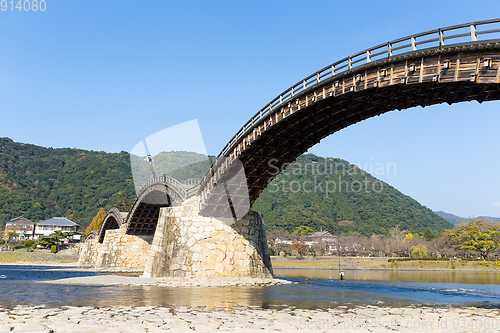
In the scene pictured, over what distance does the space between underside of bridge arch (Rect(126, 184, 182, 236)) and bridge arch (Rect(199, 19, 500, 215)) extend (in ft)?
42.7

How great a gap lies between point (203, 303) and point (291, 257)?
286 ft

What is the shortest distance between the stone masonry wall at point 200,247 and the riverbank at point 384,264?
174ft

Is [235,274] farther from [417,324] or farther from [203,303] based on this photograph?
[417,324]

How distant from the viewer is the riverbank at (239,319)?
11.8 metres

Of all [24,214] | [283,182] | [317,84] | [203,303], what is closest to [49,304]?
[203,303]

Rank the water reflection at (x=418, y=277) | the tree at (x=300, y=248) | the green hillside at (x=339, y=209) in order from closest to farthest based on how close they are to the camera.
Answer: the water reflection at (x=418, y=277)
the tree at (x=300, y=248)
the green hillside at (x=339, y=209)

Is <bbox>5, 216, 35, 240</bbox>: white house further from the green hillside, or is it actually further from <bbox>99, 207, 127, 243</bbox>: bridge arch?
the green hillside

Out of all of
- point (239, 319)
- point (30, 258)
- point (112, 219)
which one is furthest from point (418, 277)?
point (30, 258)

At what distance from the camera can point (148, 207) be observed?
55375 millimetres

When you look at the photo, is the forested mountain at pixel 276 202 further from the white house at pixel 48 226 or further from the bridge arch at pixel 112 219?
the bridge arch at pixel 112 219

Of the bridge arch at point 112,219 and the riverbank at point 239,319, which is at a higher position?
the bridge arch at point 112,219

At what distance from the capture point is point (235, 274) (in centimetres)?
3322

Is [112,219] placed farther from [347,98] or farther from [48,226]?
[48,226]

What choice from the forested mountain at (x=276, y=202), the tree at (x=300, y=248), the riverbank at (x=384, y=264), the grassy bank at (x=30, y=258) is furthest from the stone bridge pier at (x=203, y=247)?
the forested mountain at (x=276, y=202)
